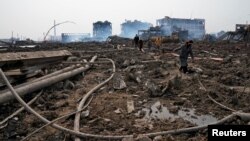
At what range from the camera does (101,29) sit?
8006 centimetres

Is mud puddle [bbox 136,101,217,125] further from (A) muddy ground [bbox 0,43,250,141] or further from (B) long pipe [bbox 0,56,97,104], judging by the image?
(B) long pipe [bbox 0,56,97,104]

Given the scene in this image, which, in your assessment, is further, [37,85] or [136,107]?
[37,85]

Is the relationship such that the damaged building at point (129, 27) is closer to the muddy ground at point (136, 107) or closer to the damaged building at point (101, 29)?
the damaged building at point (101, 29)

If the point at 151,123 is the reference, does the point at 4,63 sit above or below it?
above

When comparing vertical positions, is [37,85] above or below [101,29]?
below

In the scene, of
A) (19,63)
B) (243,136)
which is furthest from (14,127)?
(243,136)

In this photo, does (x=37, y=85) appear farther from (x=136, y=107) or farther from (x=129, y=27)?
(x=129, y=27)

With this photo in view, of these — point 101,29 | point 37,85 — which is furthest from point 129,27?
point 37,85

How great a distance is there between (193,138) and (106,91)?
414 cm

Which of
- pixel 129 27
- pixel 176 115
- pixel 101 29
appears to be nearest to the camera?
pixel 176 115

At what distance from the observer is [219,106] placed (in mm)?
6867

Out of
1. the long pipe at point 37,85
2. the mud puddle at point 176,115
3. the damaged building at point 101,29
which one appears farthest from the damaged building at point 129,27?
the mud puddle at point 176,115

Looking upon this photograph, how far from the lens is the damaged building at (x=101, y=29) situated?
7665cm

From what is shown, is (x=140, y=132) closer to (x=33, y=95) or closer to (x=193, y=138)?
(x=193, y=138)
